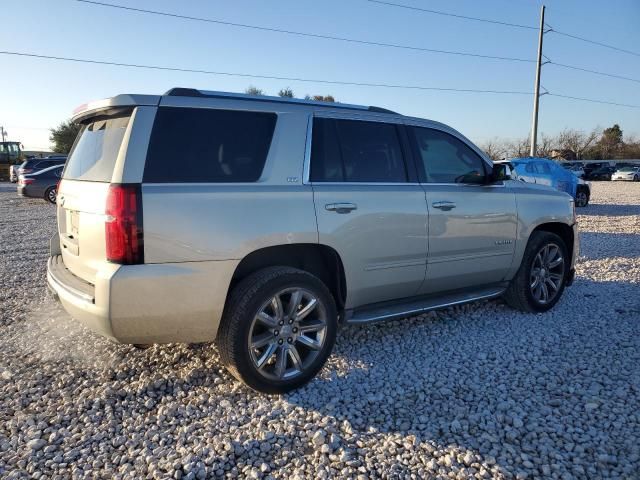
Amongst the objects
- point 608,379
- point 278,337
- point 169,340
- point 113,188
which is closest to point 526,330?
point 608,379

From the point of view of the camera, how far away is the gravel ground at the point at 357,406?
97.8 inches

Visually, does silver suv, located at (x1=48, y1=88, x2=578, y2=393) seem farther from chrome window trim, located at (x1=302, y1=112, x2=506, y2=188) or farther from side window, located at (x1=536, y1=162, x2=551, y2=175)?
side window, located at (x1=536, y1=162, x2=551, y2=175)

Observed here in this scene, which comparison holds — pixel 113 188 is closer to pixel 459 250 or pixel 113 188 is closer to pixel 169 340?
pixel 169 340

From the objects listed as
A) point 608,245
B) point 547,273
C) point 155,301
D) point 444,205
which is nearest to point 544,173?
point 608,245

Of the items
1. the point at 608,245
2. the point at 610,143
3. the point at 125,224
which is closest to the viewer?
the point at 125,224

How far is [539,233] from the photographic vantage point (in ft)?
15.9

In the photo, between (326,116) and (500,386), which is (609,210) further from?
(326,116)

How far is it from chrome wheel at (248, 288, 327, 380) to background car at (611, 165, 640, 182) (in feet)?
147

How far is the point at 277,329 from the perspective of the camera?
10.5 feet

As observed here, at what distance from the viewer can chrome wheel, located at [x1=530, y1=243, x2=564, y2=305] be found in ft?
16.0

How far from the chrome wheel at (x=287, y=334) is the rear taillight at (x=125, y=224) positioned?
0.88 metres

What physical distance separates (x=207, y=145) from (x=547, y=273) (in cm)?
381

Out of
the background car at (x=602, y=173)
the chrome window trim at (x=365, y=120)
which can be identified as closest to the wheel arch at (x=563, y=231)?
the chrome window trim at (x=365, y=120)

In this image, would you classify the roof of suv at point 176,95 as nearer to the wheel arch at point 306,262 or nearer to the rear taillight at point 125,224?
the rear taillight at point 125,224
